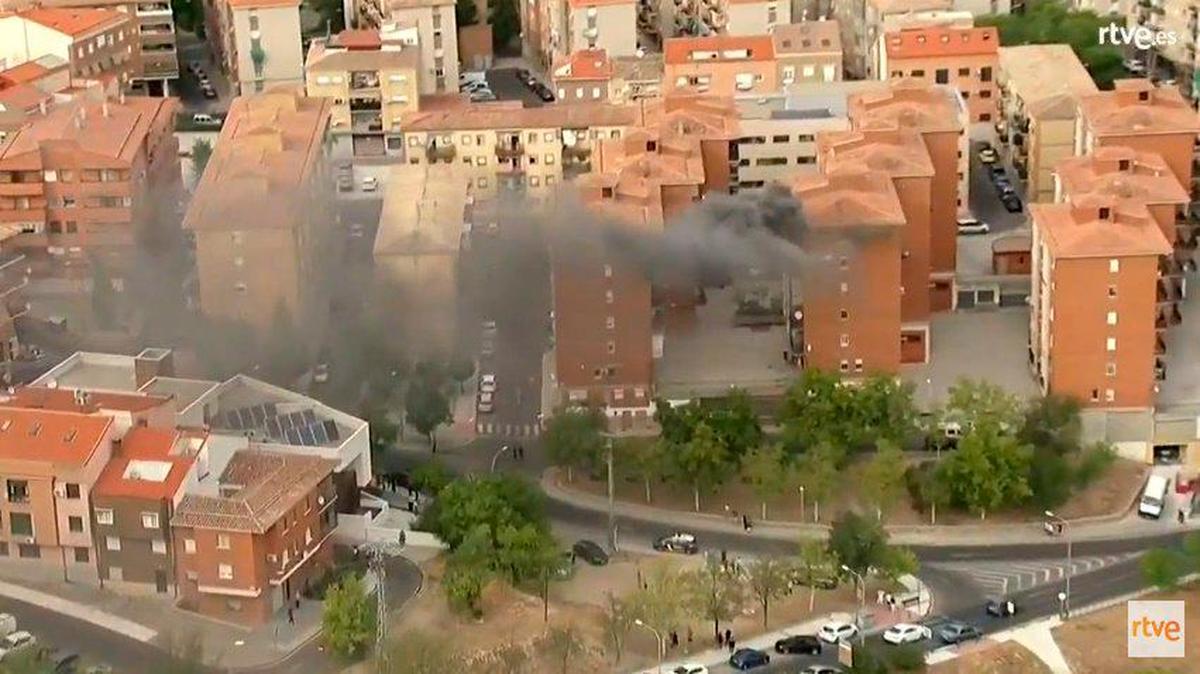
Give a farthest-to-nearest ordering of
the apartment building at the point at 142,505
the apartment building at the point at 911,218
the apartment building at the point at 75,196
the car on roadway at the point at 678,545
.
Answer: the apartment building at the point at 75,196, the apartment building at the point at 911,218, the car on roadway at the point at 678,545, the apartment building at the point at 142,505

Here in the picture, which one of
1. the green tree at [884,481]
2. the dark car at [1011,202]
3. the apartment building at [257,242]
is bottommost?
the green tree at [884,481]

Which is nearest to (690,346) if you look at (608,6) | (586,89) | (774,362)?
(774,362)

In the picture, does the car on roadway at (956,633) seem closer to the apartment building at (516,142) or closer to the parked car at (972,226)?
the parked car at (972,226)

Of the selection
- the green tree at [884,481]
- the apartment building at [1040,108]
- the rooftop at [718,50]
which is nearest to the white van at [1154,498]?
the green tree at [884,481]

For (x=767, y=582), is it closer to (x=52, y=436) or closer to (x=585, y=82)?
(x=52, y=436)

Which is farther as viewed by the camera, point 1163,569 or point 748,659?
point 1163,569

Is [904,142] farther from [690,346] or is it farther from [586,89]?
[586,89]

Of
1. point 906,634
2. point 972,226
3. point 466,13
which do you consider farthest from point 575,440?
point 466,13
